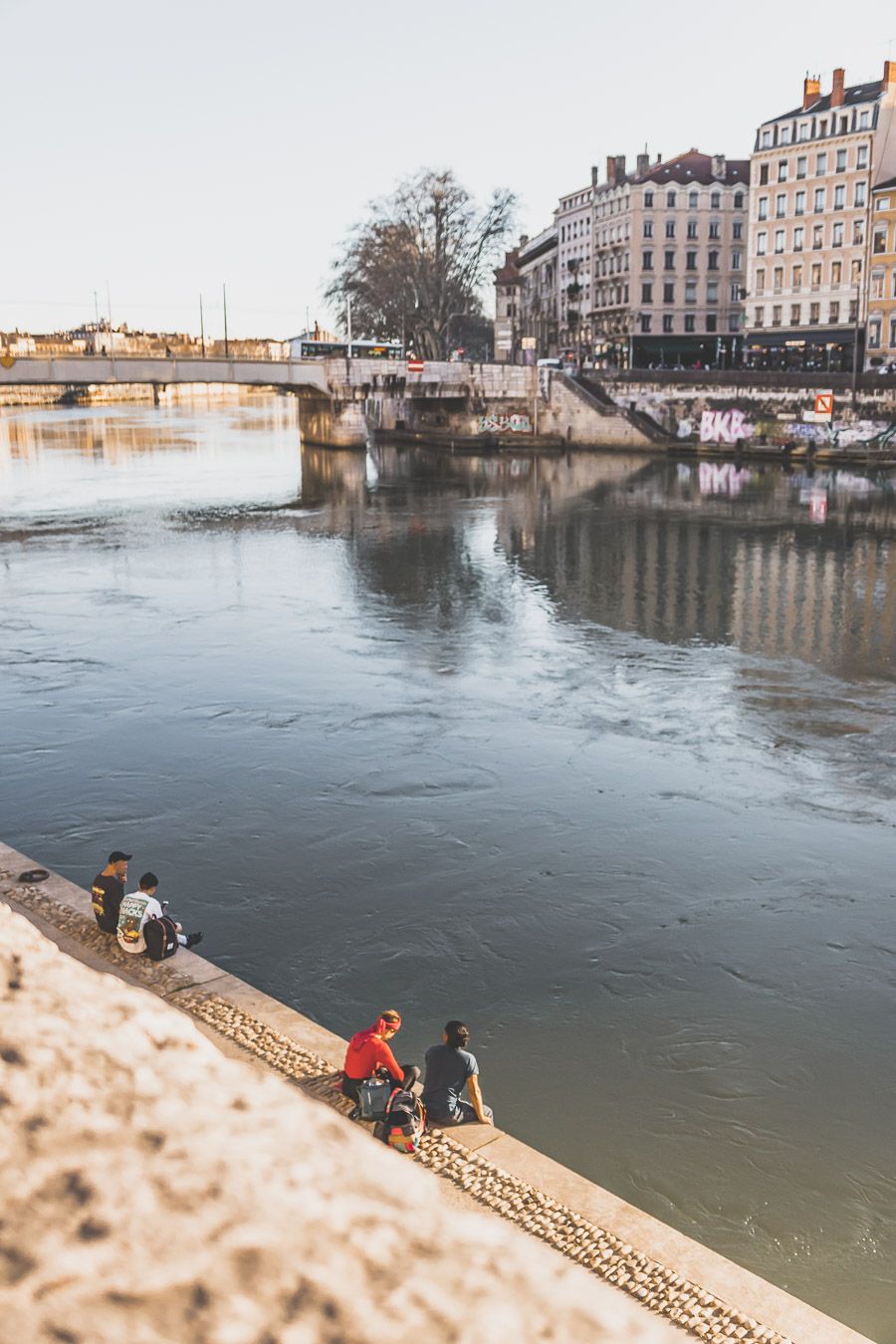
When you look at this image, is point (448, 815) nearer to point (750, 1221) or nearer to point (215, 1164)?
point (750, 1221)

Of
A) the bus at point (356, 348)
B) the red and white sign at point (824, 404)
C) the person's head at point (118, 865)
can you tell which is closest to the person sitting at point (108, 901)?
the person's head at point (118, 865)

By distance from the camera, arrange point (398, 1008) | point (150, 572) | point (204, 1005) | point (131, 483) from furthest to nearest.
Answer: point (131, 483)
point (150, 572)
point (398, 1008)
point (204, 1005)

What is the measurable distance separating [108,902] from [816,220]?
7927 cm

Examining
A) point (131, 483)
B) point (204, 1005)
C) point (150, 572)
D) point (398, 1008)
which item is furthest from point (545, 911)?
point (131, 483)

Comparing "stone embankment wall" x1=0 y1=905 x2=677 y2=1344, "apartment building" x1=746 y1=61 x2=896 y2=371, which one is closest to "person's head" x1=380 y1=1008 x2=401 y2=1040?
"stone embankment wall" x1=0 y1=905 x2=677 y2=1344

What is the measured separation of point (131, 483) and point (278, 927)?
52.4m

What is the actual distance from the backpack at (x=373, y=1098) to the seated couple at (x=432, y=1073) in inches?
2.3

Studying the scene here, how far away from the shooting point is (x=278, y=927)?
509 inches

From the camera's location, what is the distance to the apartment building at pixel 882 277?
7269cm

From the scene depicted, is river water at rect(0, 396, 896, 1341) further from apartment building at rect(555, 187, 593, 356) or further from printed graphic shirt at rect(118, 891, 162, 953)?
apartment building at rect(555, 187, 593, 356)

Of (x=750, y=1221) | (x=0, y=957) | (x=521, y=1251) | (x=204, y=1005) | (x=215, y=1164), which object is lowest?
(x=750, y=1221)

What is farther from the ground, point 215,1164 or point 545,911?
point 215,1164

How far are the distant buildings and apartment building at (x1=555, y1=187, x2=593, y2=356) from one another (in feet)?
0.62

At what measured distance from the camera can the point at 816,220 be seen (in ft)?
262
